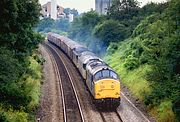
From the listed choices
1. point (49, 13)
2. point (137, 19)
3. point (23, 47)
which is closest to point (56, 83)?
point (23, 47)

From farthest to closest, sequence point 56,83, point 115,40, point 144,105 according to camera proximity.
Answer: point 115,40
point 56,83
point 144,105

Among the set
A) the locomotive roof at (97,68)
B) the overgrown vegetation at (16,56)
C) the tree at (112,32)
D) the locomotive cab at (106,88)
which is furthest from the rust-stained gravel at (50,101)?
the tree at (112,32)

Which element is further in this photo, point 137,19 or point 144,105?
point 137,19

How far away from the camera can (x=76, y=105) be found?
98.8 feet

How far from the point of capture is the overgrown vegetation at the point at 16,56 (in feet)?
79.4

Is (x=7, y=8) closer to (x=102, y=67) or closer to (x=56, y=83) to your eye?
(x=102, y=67)

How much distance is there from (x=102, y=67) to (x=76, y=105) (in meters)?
3.67

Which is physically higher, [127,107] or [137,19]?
[137,19]

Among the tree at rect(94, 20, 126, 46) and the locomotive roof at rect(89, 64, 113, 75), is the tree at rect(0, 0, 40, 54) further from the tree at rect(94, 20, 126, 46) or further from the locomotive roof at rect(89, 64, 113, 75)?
the tree at rect(94, 20, 126, 46)

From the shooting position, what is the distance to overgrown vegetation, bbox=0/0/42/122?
79.4 ft

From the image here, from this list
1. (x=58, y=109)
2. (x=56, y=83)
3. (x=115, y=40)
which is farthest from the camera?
(x=115, y=40)

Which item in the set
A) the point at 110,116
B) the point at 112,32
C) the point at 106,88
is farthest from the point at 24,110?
the point at 112,32

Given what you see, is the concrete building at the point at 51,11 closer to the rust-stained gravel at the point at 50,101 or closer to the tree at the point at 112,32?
the tree at the point at 112,32

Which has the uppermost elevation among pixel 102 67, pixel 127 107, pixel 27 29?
pixel 27 29
